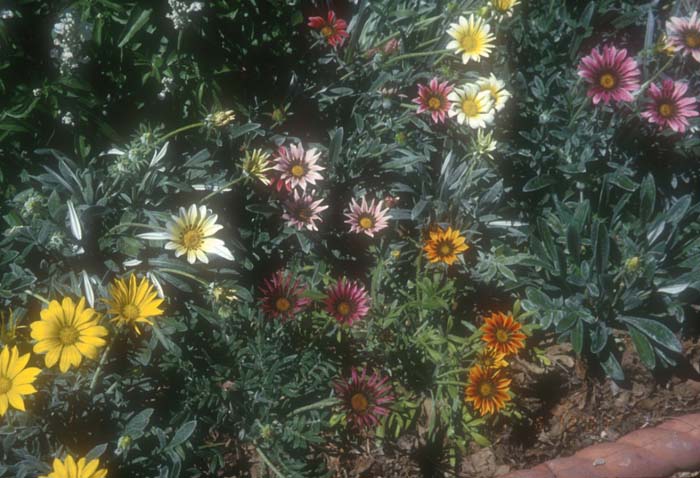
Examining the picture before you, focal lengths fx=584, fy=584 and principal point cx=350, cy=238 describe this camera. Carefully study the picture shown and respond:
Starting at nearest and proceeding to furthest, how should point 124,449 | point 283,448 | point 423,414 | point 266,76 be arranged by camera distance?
Answer: point 124,449
point 283,448
point 423,414
point 266,76

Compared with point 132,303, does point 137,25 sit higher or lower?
higher

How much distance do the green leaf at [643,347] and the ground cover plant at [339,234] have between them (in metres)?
0.02

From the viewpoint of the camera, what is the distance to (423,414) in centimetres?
222

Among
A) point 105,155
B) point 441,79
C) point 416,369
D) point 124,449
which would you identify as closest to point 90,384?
point 124,449

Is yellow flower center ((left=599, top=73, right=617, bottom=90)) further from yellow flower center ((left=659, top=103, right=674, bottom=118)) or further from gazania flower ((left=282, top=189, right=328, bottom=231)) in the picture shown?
gazania flower ((left=282, top=189, right=328, bottom=231))

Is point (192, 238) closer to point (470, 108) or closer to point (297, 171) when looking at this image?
point (297, 171)

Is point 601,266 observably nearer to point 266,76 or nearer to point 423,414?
point 423,414

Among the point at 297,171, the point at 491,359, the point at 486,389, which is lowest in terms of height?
the point at 486,389

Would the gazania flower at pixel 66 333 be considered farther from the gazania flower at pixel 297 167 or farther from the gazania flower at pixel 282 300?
the gazania flower at pixel 297 167

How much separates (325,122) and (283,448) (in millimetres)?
1351

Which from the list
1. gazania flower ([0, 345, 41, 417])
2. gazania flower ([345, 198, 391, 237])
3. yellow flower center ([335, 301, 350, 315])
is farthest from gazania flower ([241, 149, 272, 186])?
gazania flower ([0, 345, 41, 417])

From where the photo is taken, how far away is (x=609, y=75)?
2.23 m

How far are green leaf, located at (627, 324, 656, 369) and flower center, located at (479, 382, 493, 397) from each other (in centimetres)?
65

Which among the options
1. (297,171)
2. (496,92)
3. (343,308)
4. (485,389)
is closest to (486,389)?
(485,389)
